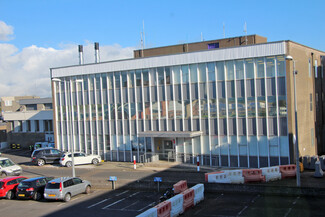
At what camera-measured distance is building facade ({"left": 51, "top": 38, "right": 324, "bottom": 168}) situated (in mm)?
27641

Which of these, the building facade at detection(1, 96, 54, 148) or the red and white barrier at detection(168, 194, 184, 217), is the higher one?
the building facade at detection(1, 96, 54, 148)

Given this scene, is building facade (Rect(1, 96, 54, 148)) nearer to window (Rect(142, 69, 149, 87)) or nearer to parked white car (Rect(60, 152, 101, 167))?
parked white car (Rect(60, 152, 101, 167))

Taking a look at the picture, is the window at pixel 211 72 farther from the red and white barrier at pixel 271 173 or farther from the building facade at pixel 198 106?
the red and white barrier at pixel 271 173

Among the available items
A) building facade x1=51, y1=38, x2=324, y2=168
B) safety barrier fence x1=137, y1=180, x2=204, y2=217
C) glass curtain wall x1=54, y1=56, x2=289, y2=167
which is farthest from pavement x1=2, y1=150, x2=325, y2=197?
safety barrier fence x1=137, y1=180, x2=204, y2=217

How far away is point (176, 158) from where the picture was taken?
107 feet

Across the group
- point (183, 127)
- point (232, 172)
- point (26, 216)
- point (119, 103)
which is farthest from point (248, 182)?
point (119, 103)

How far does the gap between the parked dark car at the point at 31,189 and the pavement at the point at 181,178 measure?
3.94m

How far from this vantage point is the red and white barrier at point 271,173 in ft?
73.9

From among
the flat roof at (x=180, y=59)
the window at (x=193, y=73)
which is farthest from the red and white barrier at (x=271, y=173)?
the window at (x=193, y=73)

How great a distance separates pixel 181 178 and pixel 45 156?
55.3 feet

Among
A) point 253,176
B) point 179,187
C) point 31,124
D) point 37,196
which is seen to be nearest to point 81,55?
point 31,124

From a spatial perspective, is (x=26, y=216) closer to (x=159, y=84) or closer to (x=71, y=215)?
(x=71, y=215)

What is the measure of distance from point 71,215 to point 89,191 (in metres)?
4.92

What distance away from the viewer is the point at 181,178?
82.7 ft
